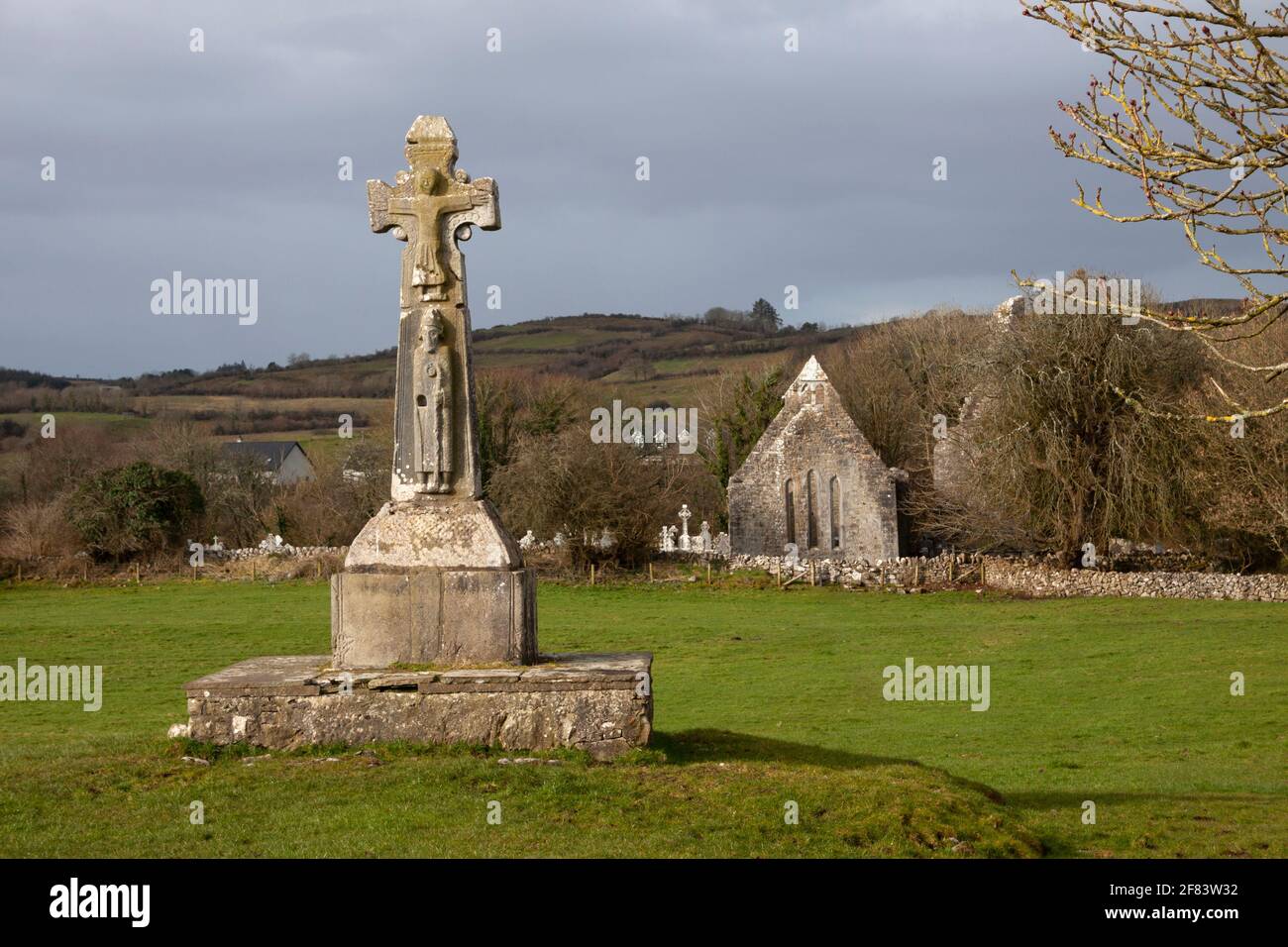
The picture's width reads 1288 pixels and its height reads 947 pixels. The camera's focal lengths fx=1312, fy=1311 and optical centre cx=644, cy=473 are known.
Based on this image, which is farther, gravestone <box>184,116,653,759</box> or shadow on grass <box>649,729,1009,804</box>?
shadow on grass <box>649,729,1009,804</box>

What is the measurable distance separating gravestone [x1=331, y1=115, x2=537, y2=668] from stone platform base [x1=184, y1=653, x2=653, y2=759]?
1.69 ft

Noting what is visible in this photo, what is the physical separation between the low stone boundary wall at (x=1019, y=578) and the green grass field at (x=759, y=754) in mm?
1710

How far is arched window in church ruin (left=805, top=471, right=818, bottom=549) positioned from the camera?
1775 inches

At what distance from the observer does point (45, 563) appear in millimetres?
41906

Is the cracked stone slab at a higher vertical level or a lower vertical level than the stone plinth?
lower

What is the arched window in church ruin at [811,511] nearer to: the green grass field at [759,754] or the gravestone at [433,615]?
the green grass field at [759,754]

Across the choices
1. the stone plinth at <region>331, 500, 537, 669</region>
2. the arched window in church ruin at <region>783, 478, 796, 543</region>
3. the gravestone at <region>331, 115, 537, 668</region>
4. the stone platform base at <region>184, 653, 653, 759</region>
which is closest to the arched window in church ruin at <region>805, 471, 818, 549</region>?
the arched window in church ruin at <region>783, 478, 796, 543</region>

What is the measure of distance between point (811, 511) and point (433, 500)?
35.0m

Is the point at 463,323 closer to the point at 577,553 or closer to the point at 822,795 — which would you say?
the point at 822,795

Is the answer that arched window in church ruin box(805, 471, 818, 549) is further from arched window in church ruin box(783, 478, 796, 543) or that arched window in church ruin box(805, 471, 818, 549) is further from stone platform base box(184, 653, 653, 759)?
stone platform base box(184, 653, 653, 759)

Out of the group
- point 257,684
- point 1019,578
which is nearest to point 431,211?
point 257,684

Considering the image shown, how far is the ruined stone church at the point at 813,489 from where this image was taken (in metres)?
44.7
